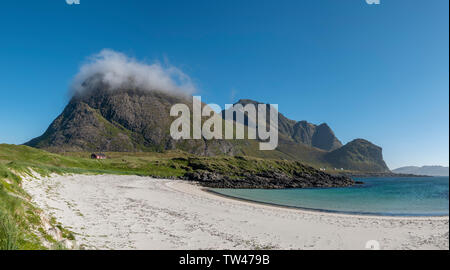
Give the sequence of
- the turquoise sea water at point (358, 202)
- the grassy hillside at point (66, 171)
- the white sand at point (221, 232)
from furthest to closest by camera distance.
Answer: the turquoise sea water at point (358, 202)
the white sand at point (221, 232)
the grassy hillside at point (66, 171)

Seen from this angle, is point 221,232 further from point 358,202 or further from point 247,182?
A: point 247,182

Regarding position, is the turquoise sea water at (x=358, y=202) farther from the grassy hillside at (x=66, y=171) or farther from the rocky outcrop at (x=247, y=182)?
the grassy hillside at (x=66, y=171)

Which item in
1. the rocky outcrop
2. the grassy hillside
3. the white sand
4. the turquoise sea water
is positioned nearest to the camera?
the grassy hillside

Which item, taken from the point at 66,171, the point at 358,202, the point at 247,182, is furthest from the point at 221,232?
the point at 247,182

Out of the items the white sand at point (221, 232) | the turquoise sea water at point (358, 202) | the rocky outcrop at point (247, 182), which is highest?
the white sand at point (221, 232)

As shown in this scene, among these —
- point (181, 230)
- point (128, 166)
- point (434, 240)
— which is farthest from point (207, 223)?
point (128, 166)

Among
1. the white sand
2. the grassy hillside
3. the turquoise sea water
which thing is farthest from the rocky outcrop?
the white sand

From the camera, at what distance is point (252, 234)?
1672 cm

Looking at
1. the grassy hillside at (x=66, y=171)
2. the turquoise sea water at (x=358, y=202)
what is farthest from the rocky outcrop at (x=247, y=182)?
the turquoise sea water at (x=358, y=202)

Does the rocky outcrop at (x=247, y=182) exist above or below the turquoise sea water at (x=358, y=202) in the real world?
below

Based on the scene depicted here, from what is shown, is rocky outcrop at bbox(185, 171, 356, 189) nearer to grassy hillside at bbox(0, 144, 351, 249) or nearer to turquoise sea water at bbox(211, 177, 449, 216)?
grassy hillside at bbox(0, 144, 351, 249)
